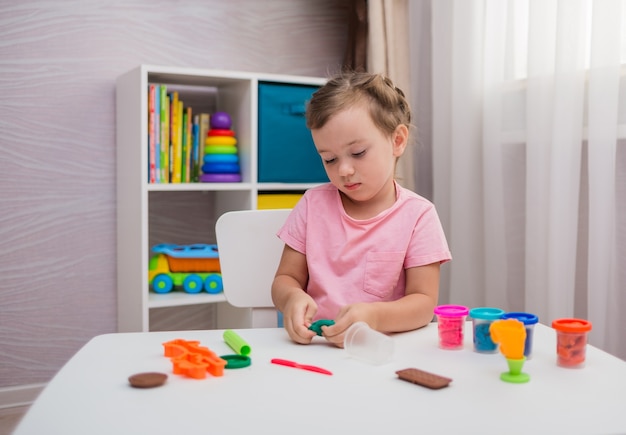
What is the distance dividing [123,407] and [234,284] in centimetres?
66

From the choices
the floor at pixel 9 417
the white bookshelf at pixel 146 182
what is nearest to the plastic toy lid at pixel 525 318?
the white bookshelf at pixel 146 182

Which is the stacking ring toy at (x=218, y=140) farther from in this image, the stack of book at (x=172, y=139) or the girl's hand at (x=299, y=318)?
the girl's hand at (x=299, y=318)

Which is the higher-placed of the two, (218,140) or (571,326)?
(218,140)

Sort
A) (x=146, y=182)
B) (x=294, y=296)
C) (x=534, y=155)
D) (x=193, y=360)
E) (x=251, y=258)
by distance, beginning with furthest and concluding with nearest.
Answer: (x=146, y=182) → (x=534, y=155) → (x=251, y=258) → (x=294, y=296) → (x=193, y=360)

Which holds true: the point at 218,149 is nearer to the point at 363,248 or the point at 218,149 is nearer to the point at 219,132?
the point at 219,132

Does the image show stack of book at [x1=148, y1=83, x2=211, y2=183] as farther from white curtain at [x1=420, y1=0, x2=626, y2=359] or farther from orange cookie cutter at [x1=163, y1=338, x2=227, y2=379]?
orange cookie cutter at [x1=163, y1=338, x2=227, y2=379]

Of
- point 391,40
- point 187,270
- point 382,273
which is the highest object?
point 391,40

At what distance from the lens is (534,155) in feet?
6.00

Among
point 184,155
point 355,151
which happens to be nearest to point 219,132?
point 184,155

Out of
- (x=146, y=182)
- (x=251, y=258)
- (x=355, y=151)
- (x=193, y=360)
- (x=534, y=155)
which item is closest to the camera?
(x=193, y=360)

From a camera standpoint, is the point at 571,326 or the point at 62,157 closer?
the point at 571,326

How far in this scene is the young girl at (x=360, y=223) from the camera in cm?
→ 125

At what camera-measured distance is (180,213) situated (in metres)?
2.58

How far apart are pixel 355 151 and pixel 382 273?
0.23 metres
